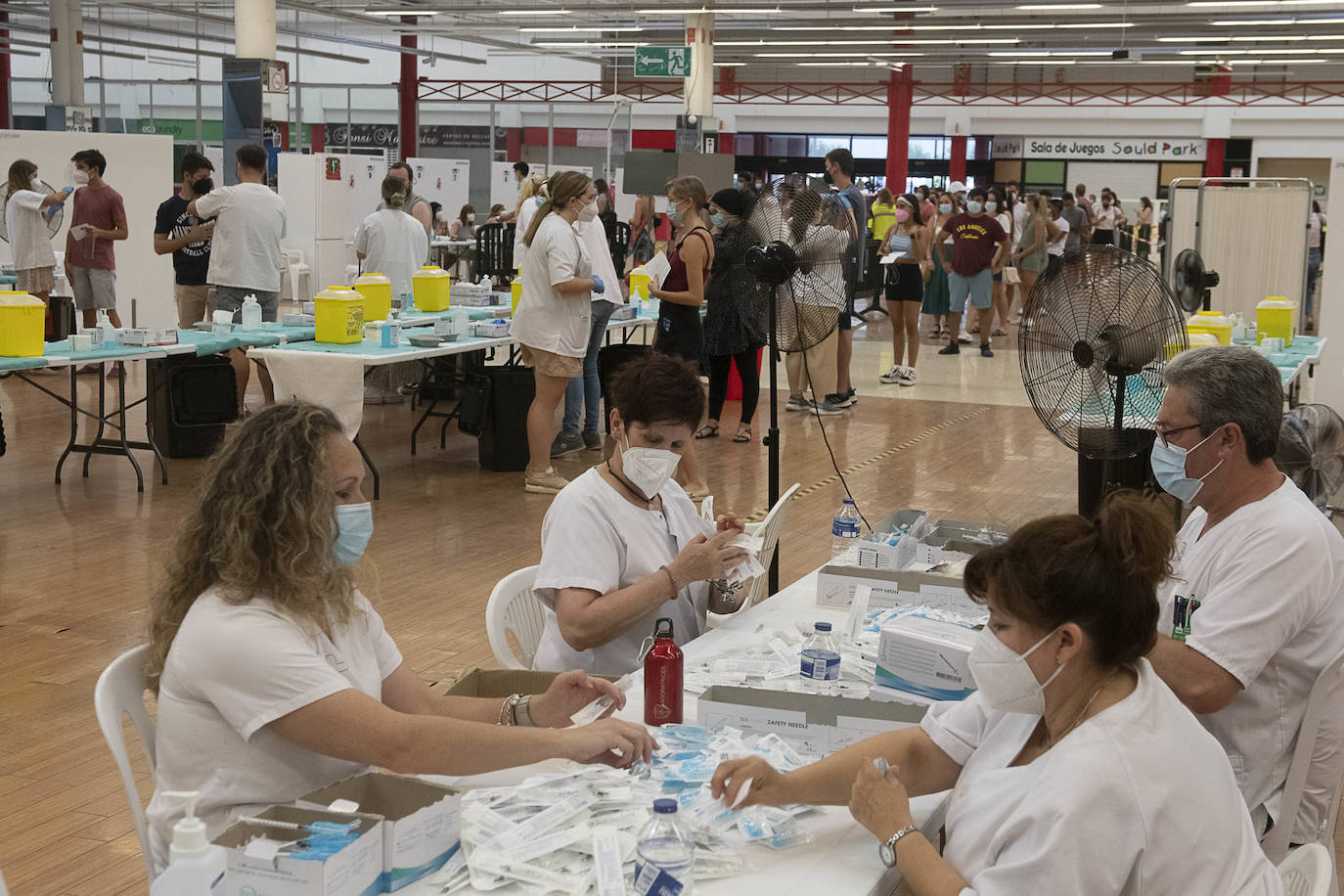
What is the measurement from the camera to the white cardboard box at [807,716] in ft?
7.50

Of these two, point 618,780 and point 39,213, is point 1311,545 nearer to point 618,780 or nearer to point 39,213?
point 618,780

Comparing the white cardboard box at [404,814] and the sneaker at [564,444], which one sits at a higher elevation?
the white cardboard box at [404,814]

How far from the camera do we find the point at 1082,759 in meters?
1.70

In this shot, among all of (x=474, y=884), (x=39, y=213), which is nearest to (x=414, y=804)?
(x=474, y=884)

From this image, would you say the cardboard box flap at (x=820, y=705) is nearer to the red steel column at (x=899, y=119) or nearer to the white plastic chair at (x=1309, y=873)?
the white plastic chair at (x=1309, y=873)

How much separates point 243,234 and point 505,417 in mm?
1892

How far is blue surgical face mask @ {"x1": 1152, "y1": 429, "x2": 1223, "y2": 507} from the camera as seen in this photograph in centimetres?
280

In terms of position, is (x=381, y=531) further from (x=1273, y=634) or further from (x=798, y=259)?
(x=1273, y=634)

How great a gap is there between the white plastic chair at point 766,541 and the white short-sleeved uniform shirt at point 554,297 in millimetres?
2967

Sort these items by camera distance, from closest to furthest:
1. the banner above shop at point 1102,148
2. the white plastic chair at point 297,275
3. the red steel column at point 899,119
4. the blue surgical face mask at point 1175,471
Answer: the blue surgical face mask at point 1175,471
the white plastic chair at point 297,275
the red steel column at point 899,119
the banner above shop at point 1102,148

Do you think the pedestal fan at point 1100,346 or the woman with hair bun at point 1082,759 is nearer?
the woman with hair bun at point 1082,759

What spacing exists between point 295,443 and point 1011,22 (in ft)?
60.0

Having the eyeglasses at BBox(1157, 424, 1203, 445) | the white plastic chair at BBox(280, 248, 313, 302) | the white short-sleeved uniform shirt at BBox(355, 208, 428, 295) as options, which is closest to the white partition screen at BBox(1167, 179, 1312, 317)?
the white short-sleeved uniform shirt at BBox(355, 208, 428, 295)

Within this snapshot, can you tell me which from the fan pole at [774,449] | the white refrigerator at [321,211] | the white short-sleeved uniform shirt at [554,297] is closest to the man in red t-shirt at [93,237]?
the white refrigerator at [321,211]
